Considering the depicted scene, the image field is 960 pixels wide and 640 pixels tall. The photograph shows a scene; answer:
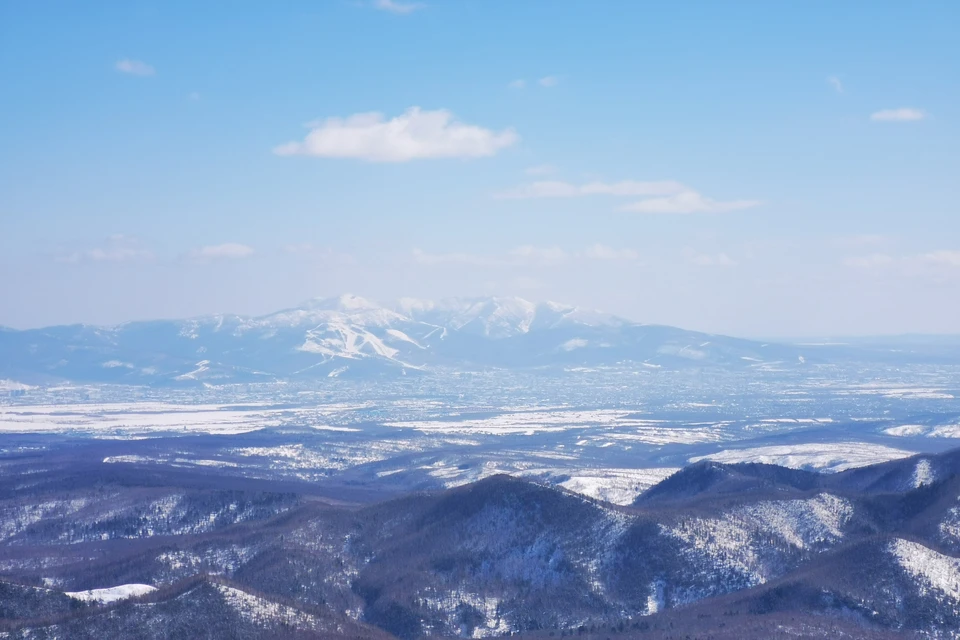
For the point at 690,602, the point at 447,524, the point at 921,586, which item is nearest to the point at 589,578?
the point at 690,602

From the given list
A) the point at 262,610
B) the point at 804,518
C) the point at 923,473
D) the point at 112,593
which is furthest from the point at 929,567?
the point at 112,593

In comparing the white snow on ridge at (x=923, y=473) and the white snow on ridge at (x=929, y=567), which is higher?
the white snow on ridge at (x=923, y=473)

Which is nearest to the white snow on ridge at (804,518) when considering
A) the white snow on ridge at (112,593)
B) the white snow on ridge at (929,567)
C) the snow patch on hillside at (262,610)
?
the white snow on ridge at (929,567)

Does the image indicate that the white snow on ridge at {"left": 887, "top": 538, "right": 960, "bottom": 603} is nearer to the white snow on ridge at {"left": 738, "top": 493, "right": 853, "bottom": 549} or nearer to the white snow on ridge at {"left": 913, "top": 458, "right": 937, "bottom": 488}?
the white snow on ridge at {"left": 738, "top": 493, "right": 853, "bottom": 549}

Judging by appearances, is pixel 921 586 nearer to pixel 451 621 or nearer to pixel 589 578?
pixel 589 578

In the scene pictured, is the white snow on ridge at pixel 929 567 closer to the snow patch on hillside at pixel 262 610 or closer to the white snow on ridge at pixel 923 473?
the white snow on ridge at pixel 923 473
